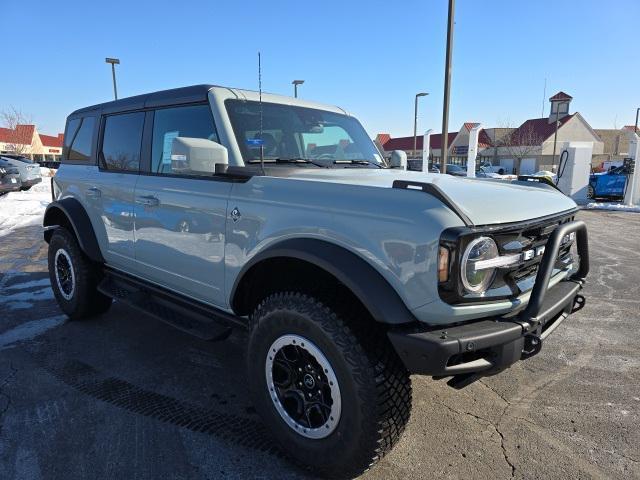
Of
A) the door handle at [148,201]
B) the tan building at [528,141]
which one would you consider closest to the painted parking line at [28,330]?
the door handle at [148,201]

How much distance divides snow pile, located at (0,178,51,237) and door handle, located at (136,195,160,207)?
26.3 ft

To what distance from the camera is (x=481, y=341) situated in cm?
194

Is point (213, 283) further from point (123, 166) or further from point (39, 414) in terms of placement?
point (123, 166)

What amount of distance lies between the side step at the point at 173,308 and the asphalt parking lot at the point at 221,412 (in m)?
0.23

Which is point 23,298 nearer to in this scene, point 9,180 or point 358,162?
point 358,162

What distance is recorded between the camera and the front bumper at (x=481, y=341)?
6.22ft

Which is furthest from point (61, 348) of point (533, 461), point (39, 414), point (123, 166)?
point (533, 461)

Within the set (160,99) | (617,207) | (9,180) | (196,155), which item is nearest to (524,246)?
(196,155)

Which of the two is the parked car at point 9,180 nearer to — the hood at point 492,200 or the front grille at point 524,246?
the hood at point 492,200

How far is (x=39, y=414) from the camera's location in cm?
294

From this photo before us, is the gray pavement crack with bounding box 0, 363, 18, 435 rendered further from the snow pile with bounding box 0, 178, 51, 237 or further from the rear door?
the snow pile with bounding box 0, 178, 51, 237

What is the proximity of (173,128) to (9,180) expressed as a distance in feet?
52.9

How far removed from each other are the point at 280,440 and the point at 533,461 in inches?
55.2

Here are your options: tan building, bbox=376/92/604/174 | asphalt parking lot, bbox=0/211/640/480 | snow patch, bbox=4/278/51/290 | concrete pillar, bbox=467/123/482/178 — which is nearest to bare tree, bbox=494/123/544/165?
tan building, bbox=376/92/604/174
